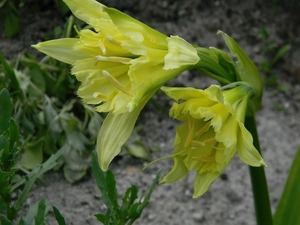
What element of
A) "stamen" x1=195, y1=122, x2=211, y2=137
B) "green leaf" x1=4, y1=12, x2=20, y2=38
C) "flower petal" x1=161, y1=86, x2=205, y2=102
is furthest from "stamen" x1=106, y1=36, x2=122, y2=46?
"green leaf" x1=4, y1=12, x2=20, y2=38

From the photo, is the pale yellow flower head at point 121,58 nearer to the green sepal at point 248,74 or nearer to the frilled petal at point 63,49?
the frilled petal at point 63,49

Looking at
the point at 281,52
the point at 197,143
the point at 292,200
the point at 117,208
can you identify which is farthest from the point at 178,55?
the point at 281,52

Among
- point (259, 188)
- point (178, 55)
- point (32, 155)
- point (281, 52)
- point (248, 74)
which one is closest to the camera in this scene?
point (178, 55)

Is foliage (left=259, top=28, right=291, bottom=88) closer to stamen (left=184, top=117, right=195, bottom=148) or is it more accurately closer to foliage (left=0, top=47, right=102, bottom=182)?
foliage (left=0, top=47, right=102, bottom=182)

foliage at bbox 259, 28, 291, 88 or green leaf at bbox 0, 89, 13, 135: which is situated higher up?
green leaf at bbox 0, 89, 13, 135

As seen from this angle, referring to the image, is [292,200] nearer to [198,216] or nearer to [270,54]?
[198,216]

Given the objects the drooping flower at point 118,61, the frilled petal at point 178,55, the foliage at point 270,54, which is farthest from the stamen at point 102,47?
the foliage at point 270,54

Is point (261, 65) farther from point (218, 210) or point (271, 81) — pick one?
point (218, 210)
